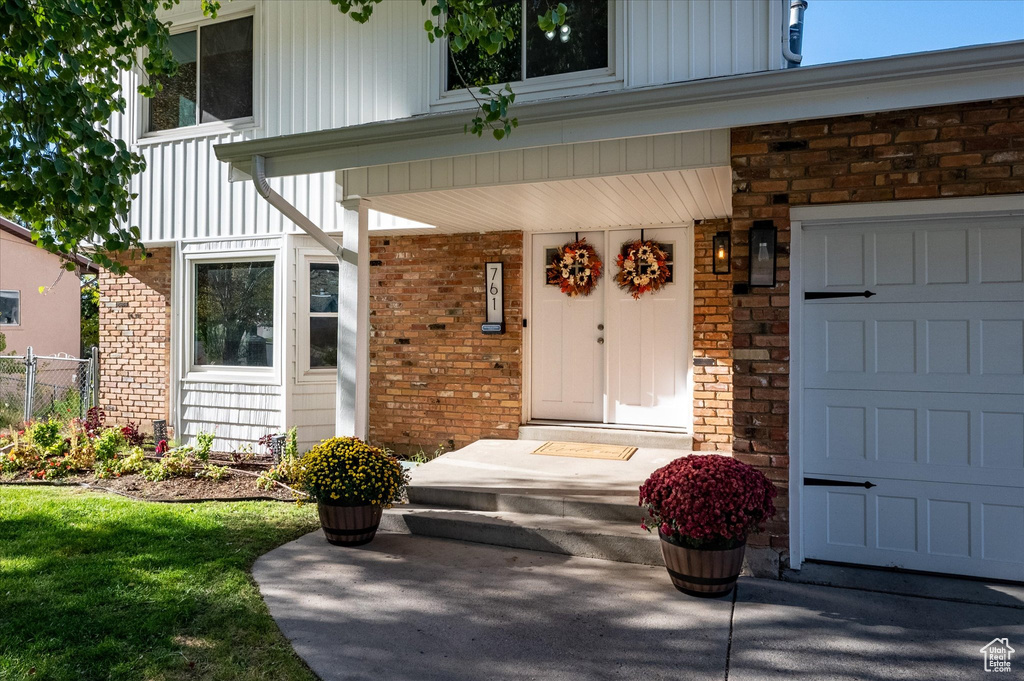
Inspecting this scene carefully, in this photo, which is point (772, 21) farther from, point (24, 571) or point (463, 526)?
point (24, 571)

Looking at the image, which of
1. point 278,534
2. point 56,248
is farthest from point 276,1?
point 278,534

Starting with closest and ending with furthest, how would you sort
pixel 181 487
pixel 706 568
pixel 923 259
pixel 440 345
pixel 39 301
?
pixel 706 568 < pixel 923 259 < pixel 181 487 < pixel 440 345 < pixel 39 301

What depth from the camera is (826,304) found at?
4363 mm

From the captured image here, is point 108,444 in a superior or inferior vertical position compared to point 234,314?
inferior

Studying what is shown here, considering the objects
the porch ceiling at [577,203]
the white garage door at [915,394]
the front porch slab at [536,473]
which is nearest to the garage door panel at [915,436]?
the white garage door at [915,394]

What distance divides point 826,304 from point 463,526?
2.91 meters

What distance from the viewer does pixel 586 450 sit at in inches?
267

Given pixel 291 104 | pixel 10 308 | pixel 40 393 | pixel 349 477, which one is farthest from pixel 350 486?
pixel 10 308

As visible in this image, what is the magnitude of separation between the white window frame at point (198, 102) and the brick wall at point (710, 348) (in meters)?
5.20

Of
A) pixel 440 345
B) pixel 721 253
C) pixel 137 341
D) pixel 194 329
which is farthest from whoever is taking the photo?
pixel 137 341

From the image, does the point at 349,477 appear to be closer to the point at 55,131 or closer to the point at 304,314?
the point at 55,131

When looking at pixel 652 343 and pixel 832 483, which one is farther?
pixel 652 343

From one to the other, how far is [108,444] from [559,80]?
586cm

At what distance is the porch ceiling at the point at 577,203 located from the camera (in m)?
5.25
